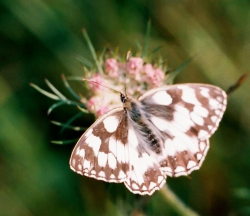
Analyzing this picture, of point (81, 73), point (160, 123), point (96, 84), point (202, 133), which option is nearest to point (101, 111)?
point (96, 84)

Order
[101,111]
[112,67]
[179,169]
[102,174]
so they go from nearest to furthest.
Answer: [102,174], [179,169], [101,111], [112,67]

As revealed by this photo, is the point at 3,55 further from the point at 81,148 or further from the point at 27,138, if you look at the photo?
the point at 81,148

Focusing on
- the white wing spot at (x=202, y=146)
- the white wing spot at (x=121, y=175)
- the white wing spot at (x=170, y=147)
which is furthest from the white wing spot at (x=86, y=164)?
the white wing spot at (x=202, y=146)

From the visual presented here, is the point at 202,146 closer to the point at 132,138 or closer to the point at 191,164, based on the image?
the point at 191,164

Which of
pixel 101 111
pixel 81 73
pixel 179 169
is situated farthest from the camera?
pixel 81 73

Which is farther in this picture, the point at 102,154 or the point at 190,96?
the point at 190,96

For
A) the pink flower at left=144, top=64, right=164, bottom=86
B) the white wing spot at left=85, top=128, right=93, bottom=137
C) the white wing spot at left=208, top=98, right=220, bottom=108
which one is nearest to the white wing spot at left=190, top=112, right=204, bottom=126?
the white wing spot at left=208, top=98, right=220, bottom=108

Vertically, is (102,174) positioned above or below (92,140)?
below

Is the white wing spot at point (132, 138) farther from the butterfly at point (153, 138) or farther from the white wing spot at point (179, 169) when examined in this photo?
the white wing spot at point (179, 169)
